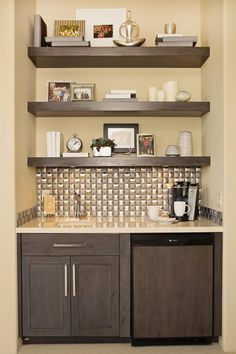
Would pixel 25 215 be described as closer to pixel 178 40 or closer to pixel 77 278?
pixel 77 278

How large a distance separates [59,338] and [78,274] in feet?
1.62

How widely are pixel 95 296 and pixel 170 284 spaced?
0.53m

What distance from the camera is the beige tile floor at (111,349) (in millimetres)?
2809

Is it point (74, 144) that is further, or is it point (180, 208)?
point (74, 144)

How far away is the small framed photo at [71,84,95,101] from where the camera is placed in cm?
339

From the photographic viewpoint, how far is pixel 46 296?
9.36 feet

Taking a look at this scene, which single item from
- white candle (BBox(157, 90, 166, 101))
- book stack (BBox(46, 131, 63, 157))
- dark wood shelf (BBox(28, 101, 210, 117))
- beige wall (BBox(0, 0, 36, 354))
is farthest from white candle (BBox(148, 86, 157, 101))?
beige wall (BBox(0, 0, 36, 354))

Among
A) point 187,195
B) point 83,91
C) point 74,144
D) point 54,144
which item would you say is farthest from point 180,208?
point 83,91
